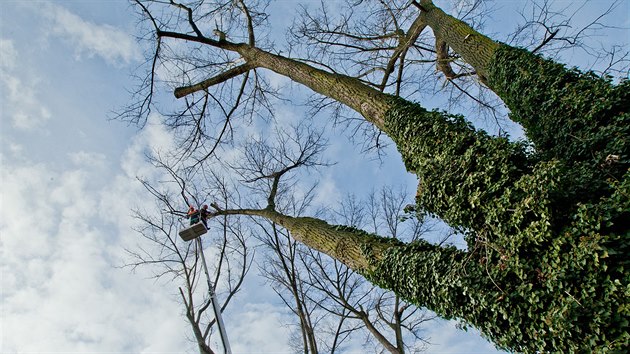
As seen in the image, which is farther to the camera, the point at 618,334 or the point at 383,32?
the point at 383,32

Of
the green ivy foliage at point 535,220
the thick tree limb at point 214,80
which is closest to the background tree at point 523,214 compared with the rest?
the green ivy foliage at point 535,220

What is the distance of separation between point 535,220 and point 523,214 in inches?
3.4

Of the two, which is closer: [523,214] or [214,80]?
[523,214]

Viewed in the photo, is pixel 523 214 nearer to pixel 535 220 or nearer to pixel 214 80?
pixel 535 220

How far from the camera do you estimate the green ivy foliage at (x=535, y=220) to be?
102 inches

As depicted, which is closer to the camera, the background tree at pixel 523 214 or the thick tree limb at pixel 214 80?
the background tree at pixel 523 214

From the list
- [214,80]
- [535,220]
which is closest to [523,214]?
[535,220]

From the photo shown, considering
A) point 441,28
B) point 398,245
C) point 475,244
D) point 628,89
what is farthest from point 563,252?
point 441,28

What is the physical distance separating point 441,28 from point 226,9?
12.7 feet

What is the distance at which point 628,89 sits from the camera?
12.2 ft

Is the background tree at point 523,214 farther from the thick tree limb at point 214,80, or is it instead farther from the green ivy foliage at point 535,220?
the thick tree limb at point 214,80

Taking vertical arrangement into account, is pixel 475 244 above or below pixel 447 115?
below

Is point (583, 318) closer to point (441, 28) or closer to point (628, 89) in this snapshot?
point (628, 89)

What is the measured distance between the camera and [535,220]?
293 cm
